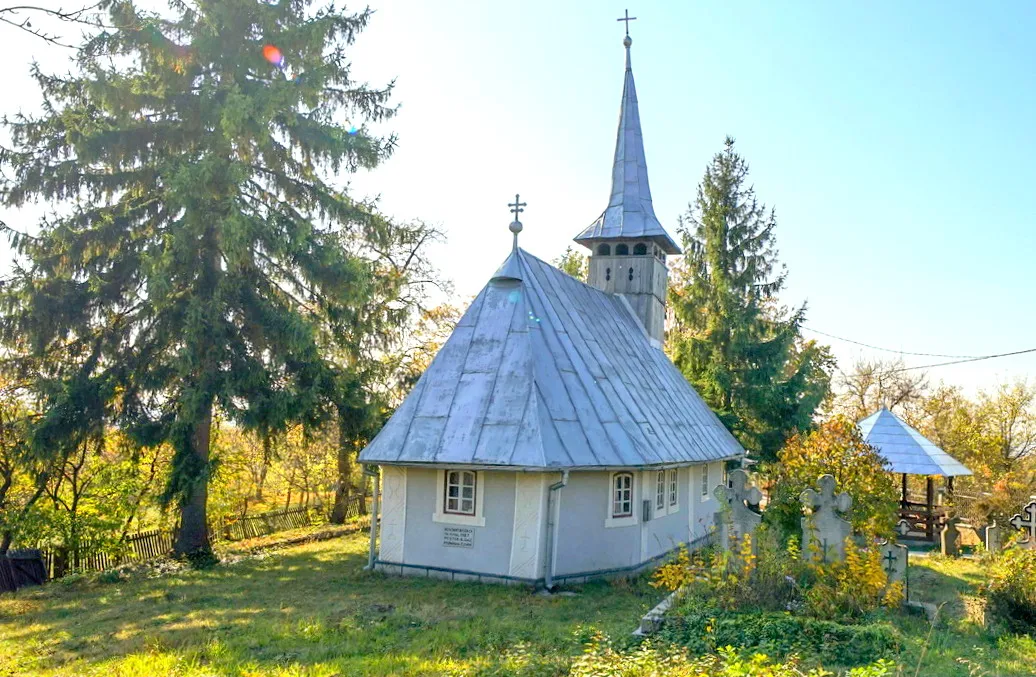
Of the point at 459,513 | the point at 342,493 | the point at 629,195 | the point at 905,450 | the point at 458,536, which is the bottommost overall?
the point at 342,493

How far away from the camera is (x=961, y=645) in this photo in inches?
325

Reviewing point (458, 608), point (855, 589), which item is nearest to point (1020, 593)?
point (855, 589)

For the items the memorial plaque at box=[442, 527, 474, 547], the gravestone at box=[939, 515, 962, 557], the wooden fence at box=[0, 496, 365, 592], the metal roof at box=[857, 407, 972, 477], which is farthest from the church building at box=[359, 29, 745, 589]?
the metal roof at box=[857, 407, 972, 477]

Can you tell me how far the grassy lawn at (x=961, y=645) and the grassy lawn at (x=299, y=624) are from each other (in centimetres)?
292

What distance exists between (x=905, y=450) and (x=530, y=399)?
48.5 ft

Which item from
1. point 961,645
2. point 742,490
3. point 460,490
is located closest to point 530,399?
point 460,490

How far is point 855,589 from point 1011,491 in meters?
21.4

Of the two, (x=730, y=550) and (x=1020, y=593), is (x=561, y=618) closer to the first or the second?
(x=730, y=550)

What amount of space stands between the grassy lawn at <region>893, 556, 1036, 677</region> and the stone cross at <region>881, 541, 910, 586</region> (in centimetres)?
58

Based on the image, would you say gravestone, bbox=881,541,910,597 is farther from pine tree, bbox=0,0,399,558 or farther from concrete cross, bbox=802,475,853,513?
pine tree, bbox=0,0,399,558

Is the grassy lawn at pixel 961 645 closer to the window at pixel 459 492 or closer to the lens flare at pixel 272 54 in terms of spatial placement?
the window at pixel 459 492

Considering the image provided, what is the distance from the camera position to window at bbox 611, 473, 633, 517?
13.7 metres

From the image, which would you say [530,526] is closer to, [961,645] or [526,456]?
[526,456]

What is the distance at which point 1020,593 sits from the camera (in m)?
9.38
